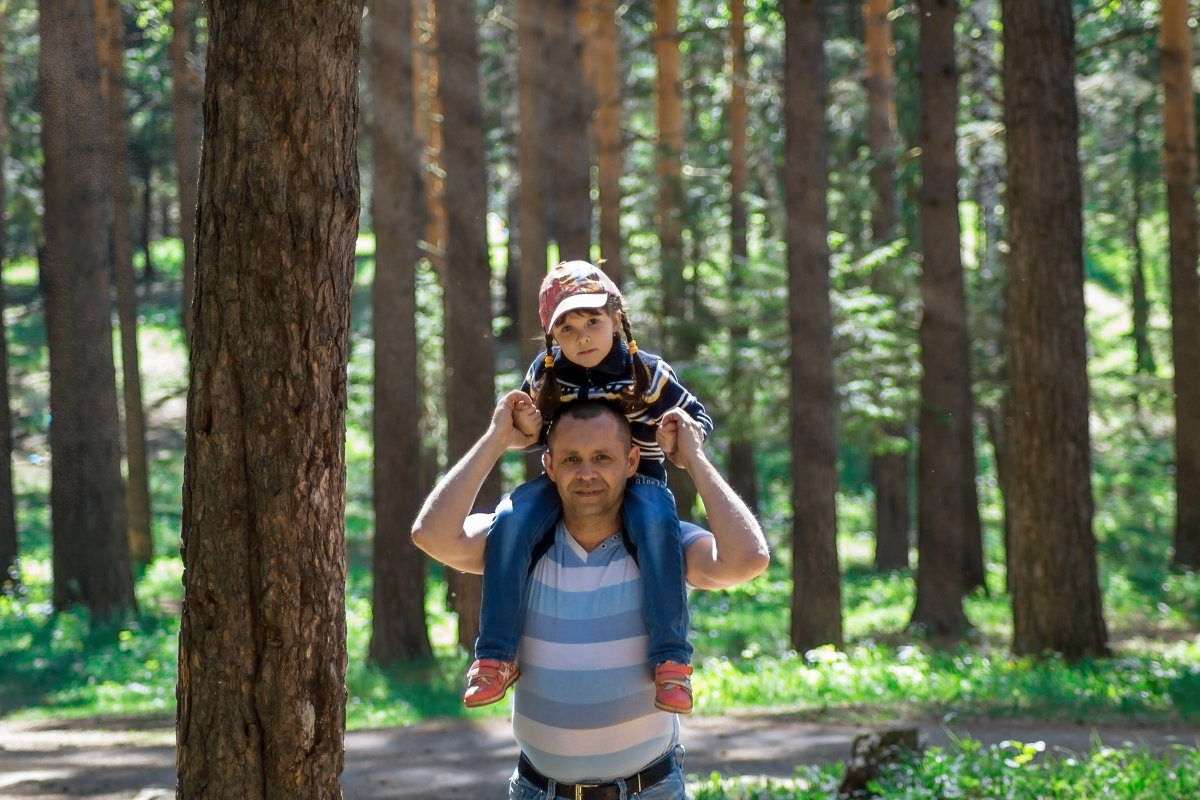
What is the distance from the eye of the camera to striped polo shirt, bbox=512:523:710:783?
3902 millimetres

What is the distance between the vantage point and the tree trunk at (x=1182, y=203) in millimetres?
20297

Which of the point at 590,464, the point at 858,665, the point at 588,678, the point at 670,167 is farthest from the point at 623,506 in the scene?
the point at 670,167

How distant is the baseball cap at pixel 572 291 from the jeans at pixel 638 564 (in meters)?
0.59

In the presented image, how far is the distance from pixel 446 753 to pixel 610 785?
673cm

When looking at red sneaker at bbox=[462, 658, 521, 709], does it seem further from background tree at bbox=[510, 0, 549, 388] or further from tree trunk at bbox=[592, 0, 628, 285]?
tree trunk at bbox=[592, 0, 628, 285]

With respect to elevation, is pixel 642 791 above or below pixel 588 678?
below

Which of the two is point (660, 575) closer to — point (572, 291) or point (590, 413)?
point (590, 413)

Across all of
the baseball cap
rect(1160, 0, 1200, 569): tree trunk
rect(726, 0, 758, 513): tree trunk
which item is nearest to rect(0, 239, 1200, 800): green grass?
rect(726, 0, 758, 513): tree trunk

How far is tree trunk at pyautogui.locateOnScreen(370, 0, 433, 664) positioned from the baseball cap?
1057cm

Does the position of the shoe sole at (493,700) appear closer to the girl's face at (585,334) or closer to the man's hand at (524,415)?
the man's hand at (524,415)

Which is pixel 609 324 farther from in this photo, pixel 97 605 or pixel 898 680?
pixel 97 605

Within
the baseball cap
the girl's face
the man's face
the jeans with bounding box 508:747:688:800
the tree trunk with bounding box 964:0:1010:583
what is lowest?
the jeans with bounding box 508:747:688:800

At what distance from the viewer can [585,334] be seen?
167 inches

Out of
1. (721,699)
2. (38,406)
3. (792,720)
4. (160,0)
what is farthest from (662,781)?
(38,406)
